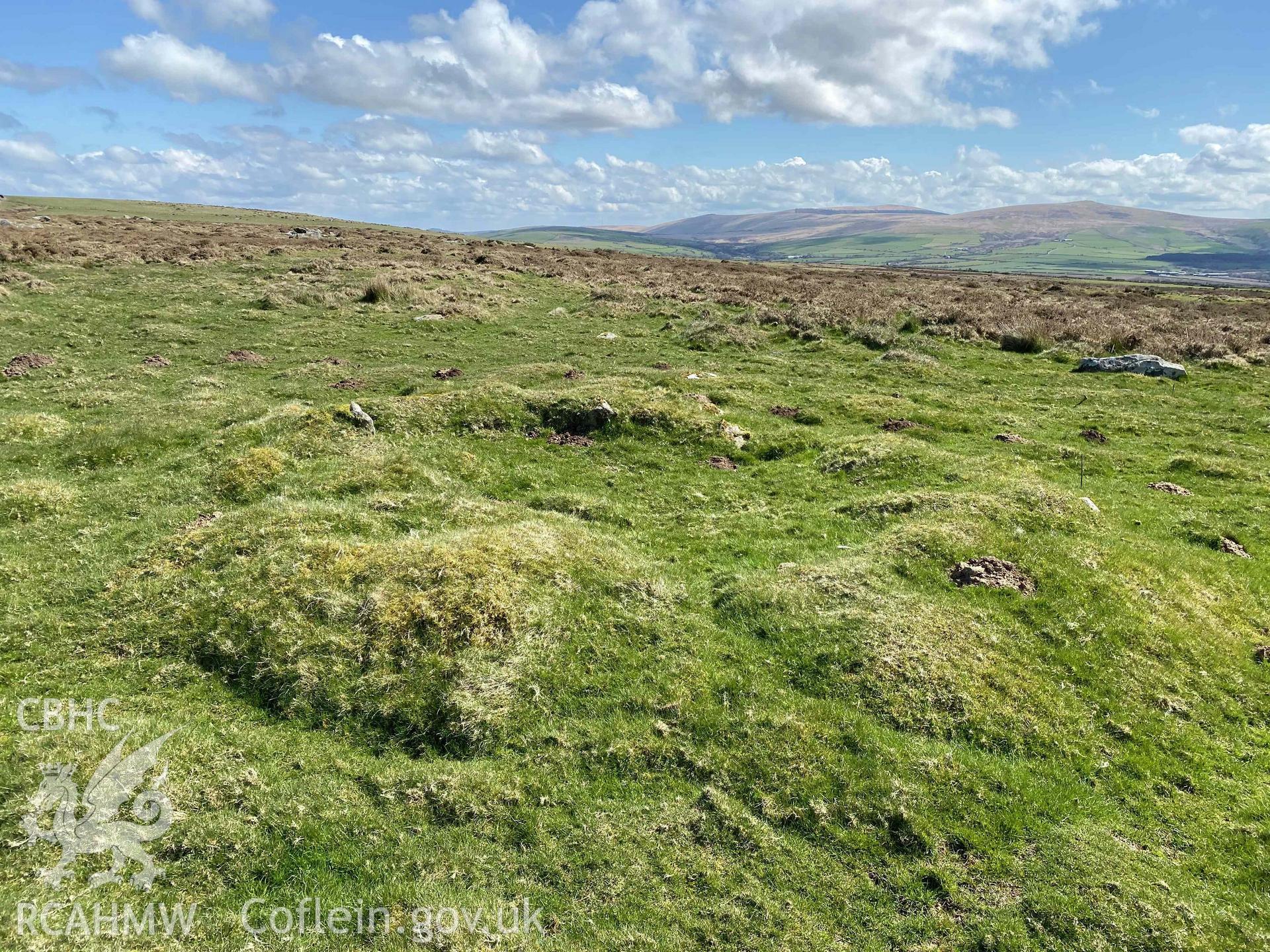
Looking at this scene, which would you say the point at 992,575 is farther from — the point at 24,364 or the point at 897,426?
A: the point at 24,364

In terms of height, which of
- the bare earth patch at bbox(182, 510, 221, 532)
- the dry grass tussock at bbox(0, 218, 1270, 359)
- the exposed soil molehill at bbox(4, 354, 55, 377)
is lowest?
the bare earth patch at bbox(182, 510, 221, 532)

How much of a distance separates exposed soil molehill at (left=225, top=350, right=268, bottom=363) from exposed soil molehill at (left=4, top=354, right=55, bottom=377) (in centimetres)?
734

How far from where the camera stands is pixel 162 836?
8.27 m

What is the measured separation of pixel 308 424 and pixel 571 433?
9403 mm

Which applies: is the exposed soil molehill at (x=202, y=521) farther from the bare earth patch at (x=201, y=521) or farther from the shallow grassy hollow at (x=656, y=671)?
the shallow grassy hollow at (x=656, y=671)

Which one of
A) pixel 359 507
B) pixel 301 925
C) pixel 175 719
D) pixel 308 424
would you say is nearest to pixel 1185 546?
pixel 301 925

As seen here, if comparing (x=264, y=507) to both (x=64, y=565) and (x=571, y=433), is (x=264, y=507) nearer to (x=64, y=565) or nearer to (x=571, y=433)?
(x=64, y=565)

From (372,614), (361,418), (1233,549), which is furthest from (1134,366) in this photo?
(372,614)

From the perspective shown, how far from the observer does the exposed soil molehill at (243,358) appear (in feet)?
108

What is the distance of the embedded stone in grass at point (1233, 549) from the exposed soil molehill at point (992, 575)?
23.7 feet

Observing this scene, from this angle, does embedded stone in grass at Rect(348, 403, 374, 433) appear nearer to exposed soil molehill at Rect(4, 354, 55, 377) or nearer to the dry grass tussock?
exposed soil molehill at Rect(4, 354, 55, 377)

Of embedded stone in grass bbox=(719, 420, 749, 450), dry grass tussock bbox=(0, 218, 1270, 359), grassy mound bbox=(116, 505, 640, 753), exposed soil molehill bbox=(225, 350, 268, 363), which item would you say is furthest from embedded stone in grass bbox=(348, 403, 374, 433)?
dry grass tussock bbox=(0, 218, 1270, 359)

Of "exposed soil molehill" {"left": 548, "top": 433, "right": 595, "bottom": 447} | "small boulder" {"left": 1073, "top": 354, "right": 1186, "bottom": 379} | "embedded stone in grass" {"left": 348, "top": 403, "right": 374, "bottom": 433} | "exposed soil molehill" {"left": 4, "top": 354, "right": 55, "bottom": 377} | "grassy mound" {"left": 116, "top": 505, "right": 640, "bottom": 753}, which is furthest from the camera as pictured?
"small boulder" {"left": 1073, "top": 354, "right": 1186, "bottom": 379}

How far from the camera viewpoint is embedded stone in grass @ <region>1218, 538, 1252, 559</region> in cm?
1652
